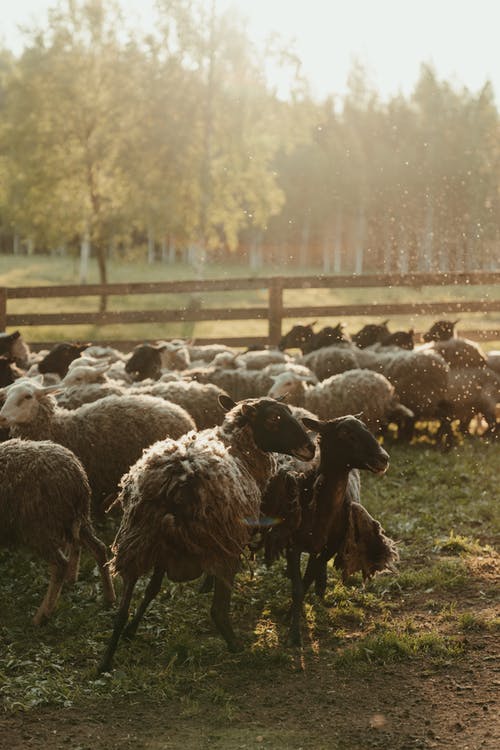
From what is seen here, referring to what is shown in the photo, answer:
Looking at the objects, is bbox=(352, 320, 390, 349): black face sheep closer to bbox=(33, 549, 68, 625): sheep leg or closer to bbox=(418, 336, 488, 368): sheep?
bbox=(418, 336, 488, 368): sheep

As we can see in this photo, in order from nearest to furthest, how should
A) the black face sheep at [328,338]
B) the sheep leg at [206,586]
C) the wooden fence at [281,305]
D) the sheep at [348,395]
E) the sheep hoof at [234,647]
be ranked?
the sheep hoof at [234,647], the sheep leg at [206,586], the sheep at [348,395], the black face sheep at [328,338], the wooden fence at [281,305]

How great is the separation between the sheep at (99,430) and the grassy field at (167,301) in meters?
8.43

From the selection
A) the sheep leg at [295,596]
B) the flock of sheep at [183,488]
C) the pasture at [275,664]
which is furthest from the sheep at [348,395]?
the sheep leg at [295,596]

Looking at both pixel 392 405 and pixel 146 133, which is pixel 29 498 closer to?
pixel 392 405

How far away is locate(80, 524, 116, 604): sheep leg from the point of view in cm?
611

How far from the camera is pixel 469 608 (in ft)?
19.8

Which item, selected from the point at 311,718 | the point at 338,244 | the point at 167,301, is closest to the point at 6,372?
the point at 311,718

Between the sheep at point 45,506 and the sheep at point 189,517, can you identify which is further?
the sheep at point 45,506

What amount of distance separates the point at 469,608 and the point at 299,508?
1.39 m

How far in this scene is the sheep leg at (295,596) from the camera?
5512 millimetres

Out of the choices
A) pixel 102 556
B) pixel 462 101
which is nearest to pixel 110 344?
pixel 102 556

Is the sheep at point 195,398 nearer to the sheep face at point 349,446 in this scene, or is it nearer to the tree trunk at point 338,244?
the sheep face at point 349,446

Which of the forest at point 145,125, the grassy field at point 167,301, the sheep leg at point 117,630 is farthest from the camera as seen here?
the forest at point 145,125

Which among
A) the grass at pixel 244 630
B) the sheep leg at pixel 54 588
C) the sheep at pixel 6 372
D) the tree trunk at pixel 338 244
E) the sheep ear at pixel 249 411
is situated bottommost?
the grass at pixel 244 630
